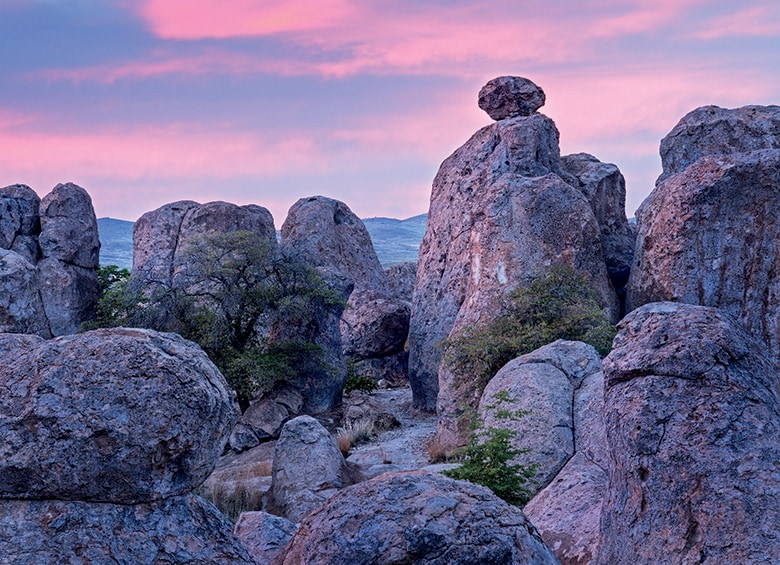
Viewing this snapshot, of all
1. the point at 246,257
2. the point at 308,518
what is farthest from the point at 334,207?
the point at 308,518

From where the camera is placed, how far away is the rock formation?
987 inches

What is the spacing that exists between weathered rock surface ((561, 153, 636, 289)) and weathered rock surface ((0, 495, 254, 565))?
676 inches

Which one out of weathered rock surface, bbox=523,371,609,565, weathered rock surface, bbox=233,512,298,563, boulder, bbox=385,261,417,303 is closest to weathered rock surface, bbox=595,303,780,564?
weathered rock surface, bbox=523,371,609,565

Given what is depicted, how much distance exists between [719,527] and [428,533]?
2013 mm

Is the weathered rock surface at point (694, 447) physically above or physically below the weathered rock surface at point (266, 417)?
above

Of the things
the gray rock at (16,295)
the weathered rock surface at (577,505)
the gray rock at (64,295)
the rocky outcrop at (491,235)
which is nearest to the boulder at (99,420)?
the weathered rock surface at (577,505)

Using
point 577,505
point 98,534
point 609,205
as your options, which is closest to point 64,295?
point 609,205

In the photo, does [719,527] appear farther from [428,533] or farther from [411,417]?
[411,417]

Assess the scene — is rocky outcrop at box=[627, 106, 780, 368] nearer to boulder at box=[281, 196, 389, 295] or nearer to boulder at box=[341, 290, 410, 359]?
boulder at box=[341, 290, 410, 359]

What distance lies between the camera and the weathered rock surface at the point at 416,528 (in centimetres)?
458

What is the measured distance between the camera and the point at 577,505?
7848mm

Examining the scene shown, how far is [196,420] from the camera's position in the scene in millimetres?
5039

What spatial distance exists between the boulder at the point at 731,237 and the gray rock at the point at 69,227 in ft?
58.6

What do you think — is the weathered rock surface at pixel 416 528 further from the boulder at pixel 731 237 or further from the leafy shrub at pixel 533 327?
the boulder at pixel 731 237
